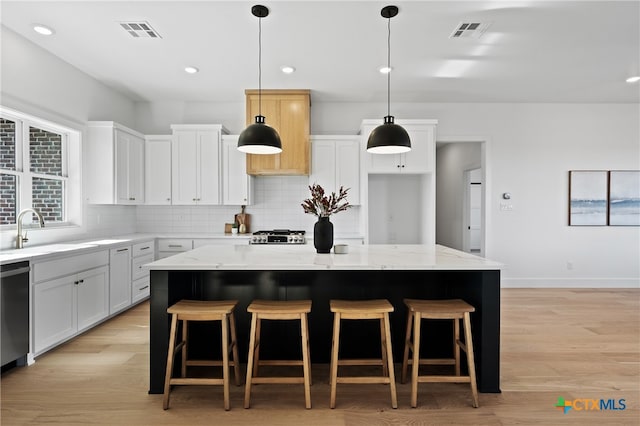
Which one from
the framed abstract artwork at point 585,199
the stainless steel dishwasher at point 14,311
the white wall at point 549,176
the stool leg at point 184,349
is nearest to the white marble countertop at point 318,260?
the stool leg at point 184,349

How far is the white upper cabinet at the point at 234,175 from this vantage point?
5.07 metres

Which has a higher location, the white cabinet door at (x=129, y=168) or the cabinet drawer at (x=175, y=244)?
the white cabinet door at (x=129, y=168)

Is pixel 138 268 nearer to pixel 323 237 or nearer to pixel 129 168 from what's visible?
pixel 129 168

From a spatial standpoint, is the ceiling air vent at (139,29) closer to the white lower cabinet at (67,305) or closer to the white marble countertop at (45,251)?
the white marble countertop at (45,251)

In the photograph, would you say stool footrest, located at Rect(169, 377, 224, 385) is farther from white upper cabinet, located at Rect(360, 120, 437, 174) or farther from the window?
white upper cabinet, located at Rect(360, 120, 437, 174)

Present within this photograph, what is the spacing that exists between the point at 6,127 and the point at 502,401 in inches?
187

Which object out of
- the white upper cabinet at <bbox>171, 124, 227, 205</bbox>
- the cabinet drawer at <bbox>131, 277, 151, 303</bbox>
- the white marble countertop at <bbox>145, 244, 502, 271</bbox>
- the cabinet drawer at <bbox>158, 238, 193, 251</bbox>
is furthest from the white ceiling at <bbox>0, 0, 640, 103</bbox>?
the cabinet drawer at <bbox>131, 277, 151, 303</bbox>

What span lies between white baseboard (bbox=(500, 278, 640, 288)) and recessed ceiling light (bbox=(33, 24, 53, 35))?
646cm

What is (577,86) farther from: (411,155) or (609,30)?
(411,155)

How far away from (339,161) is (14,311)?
3854 millimetres

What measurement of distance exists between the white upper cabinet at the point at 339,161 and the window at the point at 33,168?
3.08 meters

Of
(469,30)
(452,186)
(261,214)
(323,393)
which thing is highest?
(469,30)

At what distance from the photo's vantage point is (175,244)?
487 centimetres

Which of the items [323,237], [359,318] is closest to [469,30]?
[323,237]
